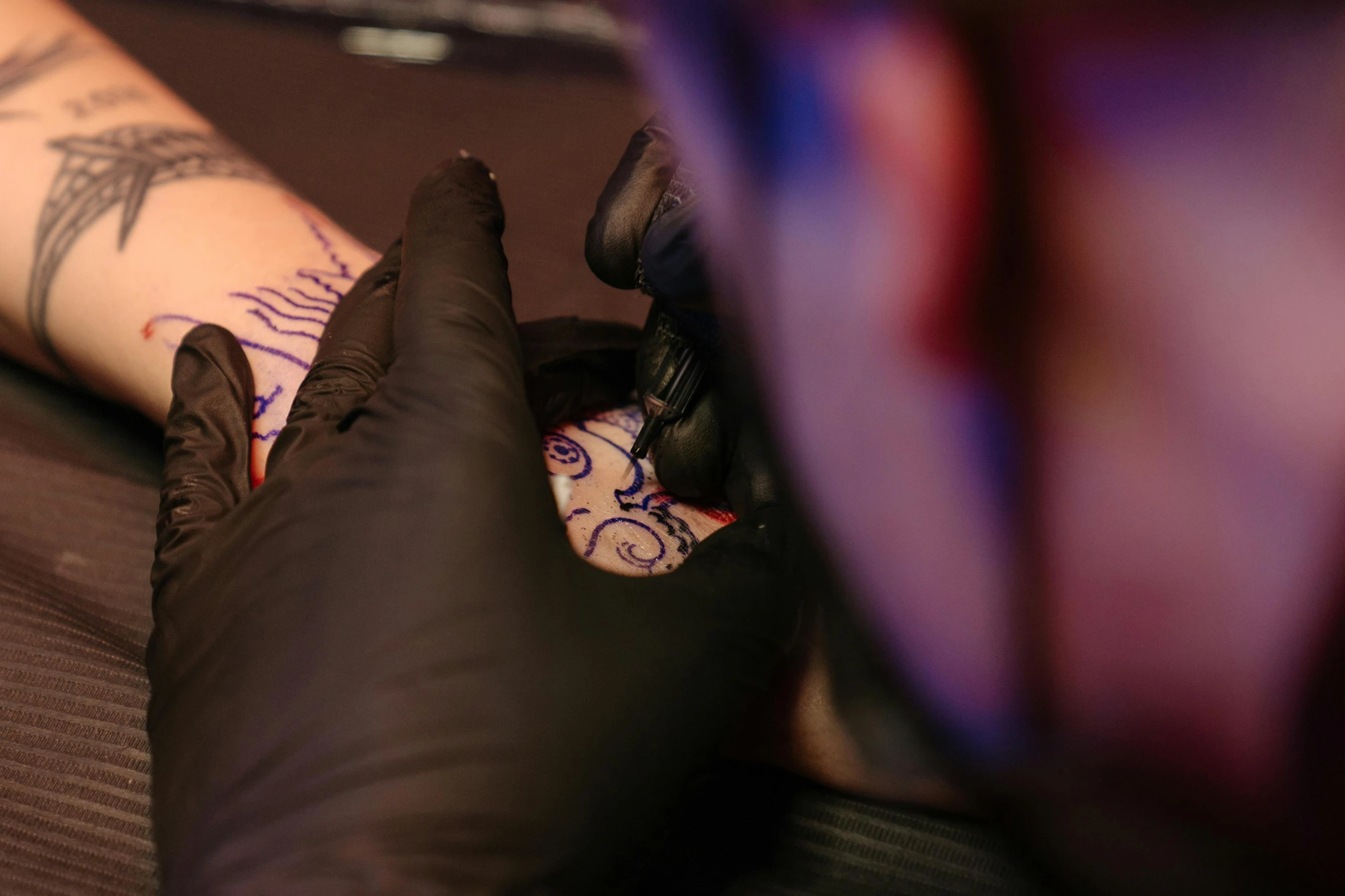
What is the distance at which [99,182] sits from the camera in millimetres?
912

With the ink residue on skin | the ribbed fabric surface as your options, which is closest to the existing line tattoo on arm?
the ribbed fabric surface

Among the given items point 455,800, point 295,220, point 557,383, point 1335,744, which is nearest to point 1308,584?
point 1335,744

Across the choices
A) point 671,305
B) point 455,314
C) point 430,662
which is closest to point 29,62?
point 455,314

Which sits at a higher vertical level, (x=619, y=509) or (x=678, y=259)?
(x=678, y=259)

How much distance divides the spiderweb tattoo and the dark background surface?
→ 12 cm

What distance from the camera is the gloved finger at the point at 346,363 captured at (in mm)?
654

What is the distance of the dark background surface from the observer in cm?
60

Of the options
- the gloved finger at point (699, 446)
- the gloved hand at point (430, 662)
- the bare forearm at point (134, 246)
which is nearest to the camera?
the gloved hand at point (430, 662)

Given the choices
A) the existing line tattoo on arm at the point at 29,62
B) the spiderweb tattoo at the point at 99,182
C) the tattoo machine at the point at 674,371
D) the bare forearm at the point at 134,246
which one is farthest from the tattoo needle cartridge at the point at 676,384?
the existing line tattoo on arm at the point at 29,62

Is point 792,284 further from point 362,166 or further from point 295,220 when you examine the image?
point 362,166

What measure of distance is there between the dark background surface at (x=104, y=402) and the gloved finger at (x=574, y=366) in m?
0.18

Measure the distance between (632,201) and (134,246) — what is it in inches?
21.3

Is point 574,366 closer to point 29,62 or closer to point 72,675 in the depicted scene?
point 72,675

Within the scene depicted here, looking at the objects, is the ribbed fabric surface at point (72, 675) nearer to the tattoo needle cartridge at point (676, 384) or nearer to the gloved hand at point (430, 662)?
the gloved hand at point (430, 662)
